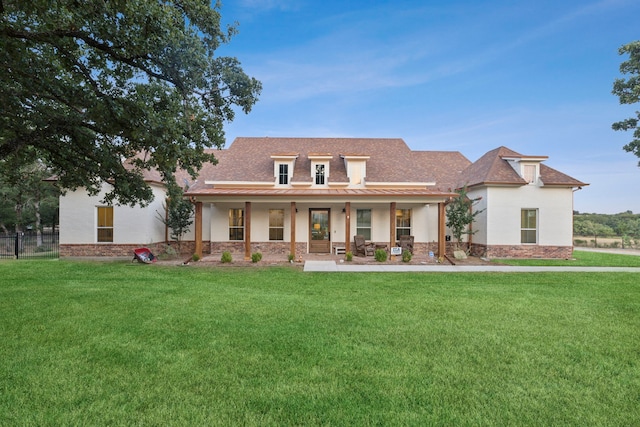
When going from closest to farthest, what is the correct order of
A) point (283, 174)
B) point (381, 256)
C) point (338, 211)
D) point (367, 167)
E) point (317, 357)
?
point (317, 357) → point (381, 256) → point (338, 211) → point (283, 174) → point (367, 167)

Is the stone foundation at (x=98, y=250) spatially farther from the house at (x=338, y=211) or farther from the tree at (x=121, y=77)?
the tree at (x=121, y=77)

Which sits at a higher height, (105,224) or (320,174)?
(320,174)

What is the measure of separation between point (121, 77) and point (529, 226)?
18187 millimetres

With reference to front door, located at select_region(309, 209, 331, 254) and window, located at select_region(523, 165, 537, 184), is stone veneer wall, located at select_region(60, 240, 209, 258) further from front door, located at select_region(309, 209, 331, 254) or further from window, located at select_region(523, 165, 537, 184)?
window, located at select_region(523, 165, 537, 184)

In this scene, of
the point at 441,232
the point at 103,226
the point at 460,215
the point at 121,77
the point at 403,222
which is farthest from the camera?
the point at 403,222

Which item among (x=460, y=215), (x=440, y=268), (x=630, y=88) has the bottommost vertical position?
(x=440, y=268)

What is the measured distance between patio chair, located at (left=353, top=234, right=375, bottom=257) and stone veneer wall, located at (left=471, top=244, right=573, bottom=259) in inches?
239

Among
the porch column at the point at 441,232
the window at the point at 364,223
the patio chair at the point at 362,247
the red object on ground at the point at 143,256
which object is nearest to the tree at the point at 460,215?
the porch column at the point at 441,232

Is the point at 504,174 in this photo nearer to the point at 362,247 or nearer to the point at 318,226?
the point at 362,247

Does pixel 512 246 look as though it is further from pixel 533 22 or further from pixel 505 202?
pixel 533 22

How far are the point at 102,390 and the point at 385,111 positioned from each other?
80.0 feet

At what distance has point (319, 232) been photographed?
1628cm

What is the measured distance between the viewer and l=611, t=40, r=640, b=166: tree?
591 inches

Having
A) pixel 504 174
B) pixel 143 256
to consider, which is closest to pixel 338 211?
pixel 504 174
